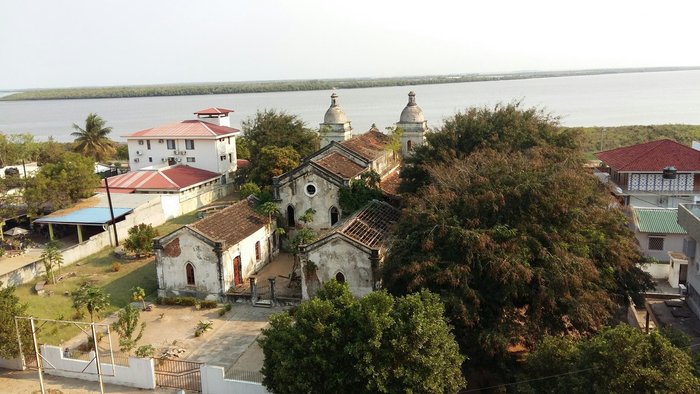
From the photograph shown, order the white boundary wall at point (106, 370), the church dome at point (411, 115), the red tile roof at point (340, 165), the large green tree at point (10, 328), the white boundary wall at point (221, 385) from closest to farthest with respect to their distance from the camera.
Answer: the white boundary wall at point (221, 385)
the white boundary wall at point (106, 370)
the large green tree at point (10, 328)
the red tile roof at point (340, 165)
the church dome at point (411, 115)

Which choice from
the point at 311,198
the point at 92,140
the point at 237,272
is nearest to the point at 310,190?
the point at 311,198

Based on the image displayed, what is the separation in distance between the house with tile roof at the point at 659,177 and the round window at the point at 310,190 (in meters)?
17.5

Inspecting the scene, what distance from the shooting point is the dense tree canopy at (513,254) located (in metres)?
17.0

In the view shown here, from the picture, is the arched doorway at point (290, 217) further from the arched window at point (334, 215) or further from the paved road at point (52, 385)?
the paved road at point (52, 385)

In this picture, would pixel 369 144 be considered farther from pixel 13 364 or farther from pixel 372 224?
pixel 13 364

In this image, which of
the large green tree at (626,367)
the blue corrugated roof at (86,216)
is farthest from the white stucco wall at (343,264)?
the blue corrugated roof at (86,216)

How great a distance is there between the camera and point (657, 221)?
28.6m

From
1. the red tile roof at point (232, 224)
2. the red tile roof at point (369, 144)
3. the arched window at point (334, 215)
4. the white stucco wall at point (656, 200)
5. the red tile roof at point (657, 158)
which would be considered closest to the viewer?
the red tile roof at point (232, 224)

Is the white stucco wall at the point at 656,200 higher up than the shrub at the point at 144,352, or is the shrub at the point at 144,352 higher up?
the white stucco wall at the point at 656,200

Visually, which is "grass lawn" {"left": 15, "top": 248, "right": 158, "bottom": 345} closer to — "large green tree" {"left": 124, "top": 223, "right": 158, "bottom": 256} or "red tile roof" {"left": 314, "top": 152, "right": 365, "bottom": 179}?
"large green tree" {"left": 124, "top": 223, "right": 158, "bottom": 256}

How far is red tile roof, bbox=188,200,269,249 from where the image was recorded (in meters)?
25.5

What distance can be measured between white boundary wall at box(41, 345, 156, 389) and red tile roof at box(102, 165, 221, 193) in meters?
22.2

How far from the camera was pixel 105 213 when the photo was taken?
34656 mm

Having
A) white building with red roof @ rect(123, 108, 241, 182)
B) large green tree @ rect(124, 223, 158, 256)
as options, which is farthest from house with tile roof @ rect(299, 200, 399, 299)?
white building with red roof @ rect(123, 108, 241, 182)
